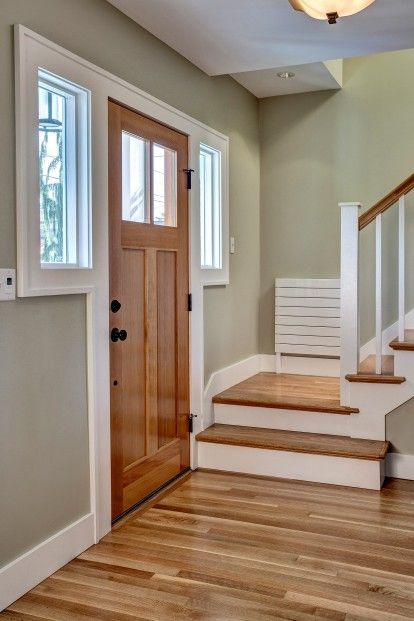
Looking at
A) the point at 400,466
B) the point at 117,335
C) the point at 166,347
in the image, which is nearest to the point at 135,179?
the point at 117,335

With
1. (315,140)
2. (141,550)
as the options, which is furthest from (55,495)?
(315,140)

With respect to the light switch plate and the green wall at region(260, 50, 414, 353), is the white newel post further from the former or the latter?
the light switch plate

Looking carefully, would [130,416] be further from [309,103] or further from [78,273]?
[309,103]

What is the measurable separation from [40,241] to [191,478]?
185cm

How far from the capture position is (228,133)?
14.4 ft

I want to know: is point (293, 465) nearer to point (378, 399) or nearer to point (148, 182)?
point (378, 399)

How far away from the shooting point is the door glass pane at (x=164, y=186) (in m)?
3.43

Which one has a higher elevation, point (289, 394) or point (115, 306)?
point (115, 306)

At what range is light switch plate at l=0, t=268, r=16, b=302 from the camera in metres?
2.29

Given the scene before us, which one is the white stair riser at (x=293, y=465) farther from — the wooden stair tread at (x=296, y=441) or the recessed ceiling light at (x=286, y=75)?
the recessed ceiling light at (x=286, y=75)

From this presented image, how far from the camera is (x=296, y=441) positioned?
3.73 metres

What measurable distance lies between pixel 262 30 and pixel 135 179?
98cm

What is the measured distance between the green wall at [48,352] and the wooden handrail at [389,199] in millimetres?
1291

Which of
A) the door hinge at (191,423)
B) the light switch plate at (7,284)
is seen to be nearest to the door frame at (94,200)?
the light switch plate at (7,284)
